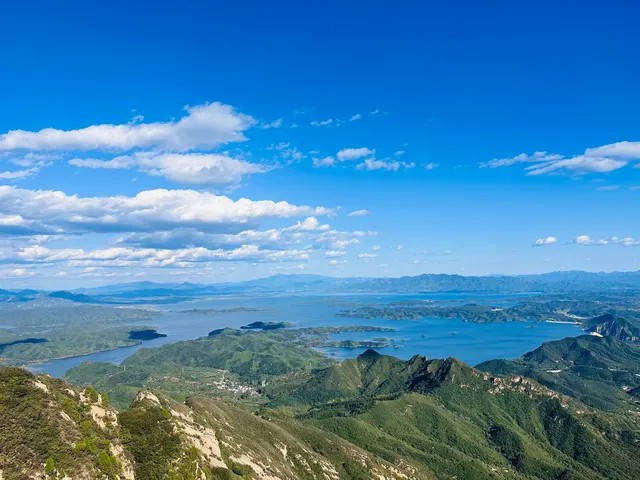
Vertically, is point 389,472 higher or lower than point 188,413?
lower

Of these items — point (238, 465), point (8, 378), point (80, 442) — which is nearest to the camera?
point (80, 442)

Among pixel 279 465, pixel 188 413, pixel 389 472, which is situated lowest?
pixel 389 472

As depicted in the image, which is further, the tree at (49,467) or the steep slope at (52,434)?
the steep slope at (52,434)

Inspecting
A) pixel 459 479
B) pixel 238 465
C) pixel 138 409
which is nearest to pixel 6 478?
pixel 138 409

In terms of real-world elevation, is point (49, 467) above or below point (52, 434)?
below

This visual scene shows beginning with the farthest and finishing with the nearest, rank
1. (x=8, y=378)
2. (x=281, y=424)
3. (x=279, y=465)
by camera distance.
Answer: (x=281, y=424) → (x=279, y=465) → (x=8, y=378)

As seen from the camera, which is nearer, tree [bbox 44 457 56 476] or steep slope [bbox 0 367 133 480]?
tree [bbox 44 457 56 476]

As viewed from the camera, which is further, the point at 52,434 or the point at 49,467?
the point at 52,434

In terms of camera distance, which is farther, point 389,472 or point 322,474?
point 389,472

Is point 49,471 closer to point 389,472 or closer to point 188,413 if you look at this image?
point 188,413
